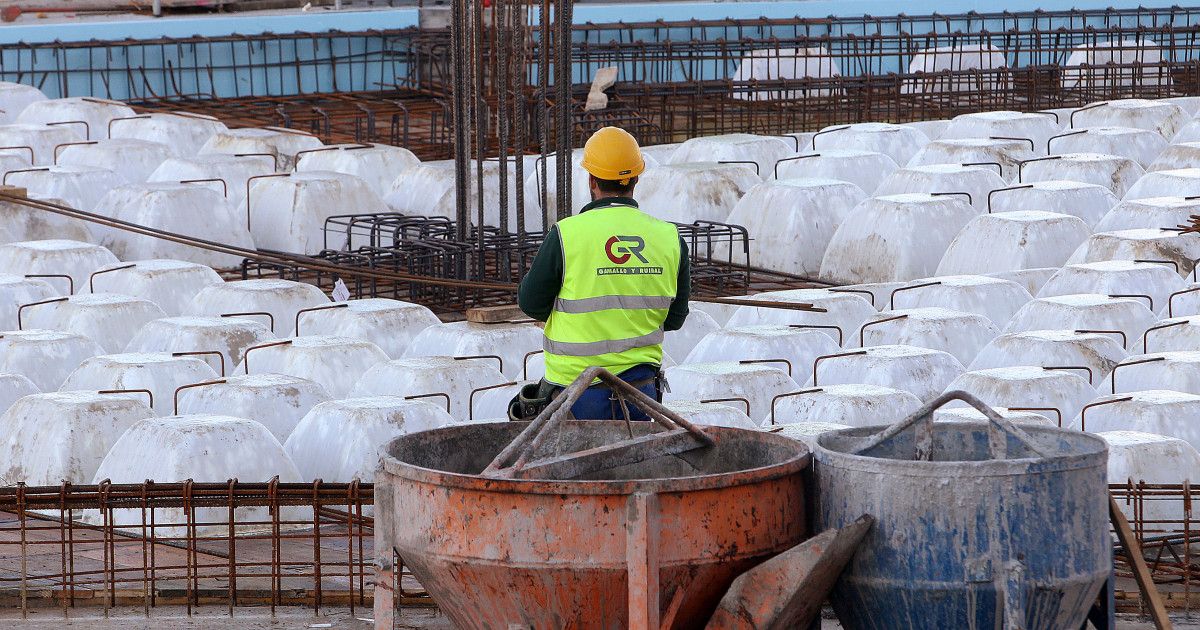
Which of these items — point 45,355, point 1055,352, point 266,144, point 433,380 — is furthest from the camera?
point 266,144

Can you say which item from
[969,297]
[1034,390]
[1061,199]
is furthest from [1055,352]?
[1061,199]

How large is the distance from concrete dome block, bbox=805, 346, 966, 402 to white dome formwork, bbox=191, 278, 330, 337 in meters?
3.84

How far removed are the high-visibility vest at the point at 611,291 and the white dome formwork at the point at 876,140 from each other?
12.3 meters

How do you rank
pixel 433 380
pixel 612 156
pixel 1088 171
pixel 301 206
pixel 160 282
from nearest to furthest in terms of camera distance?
pixel 612 156
pixel 433 380
pixel 160 282
pixel 301 206
pixel 1088 171

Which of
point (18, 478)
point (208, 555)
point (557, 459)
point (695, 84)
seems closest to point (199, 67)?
point (695, 84)

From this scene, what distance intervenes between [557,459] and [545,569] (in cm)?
45

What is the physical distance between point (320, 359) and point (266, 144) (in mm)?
7933

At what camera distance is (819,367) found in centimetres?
1094

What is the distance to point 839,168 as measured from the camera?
17.3 metres

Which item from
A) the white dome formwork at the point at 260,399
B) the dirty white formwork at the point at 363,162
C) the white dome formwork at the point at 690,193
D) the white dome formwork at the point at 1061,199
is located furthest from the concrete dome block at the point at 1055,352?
the dirty white formwork at the point at 363,162

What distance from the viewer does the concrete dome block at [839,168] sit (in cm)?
1728

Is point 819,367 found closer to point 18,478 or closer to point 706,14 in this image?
point 18,478

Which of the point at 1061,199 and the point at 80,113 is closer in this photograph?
the point at 1061,199

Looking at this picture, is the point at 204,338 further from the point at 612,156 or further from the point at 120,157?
the point at 120,157
